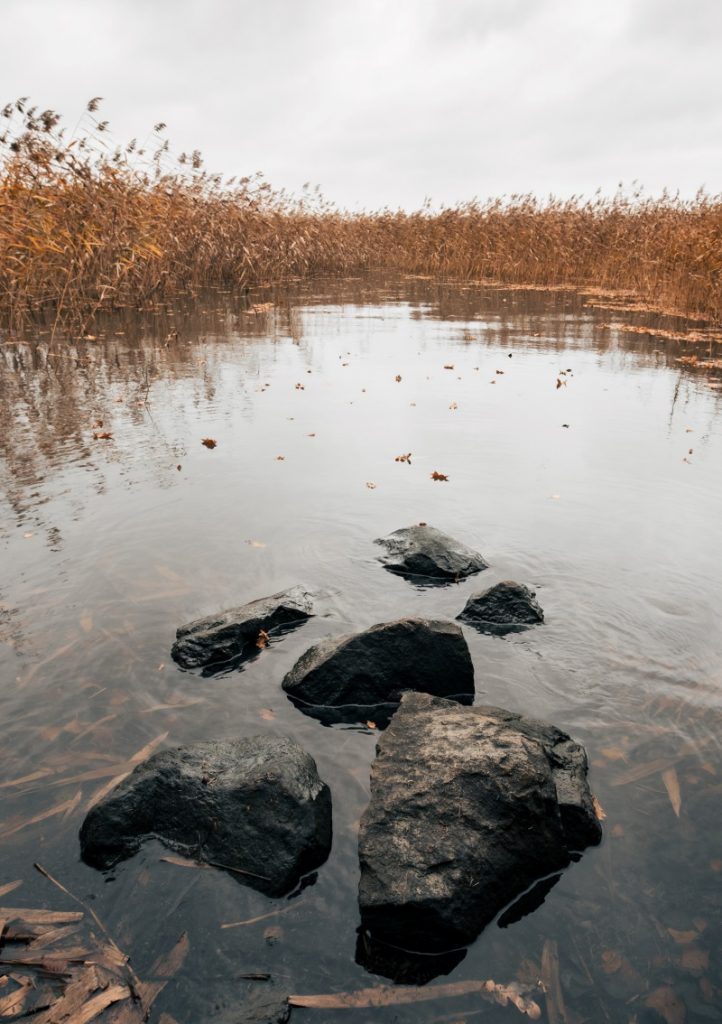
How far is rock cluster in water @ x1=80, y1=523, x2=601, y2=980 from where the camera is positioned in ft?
7.27

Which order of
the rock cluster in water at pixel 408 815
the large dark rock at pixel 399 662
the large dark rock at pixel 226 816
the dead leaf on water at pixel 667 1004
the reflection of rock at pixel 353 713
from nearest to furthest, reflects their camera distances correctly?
the dead leaf on water at pixel 667 1004, the rock cluster in water at pixel 408 815, the large dark rock at pixel 226 816, the reflection of rock at pixel 353 713, the large dark rock at pixel 399 662

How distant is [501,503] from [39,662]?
3513 mm

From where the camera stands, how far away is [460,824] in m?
2.38

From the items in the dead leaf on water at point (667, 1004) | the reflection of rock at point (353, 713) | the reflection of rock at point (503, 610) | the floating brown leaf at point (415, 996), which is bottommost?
the dead leaf on water at point (667, 1004)

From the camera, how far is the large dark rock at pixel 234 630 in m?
3.51

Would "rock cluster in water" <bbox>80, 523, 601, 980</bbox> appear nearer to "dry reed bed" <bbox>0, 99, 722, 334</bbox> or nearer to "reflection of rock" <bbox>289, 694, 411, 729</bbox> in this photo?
"reflection of rock" <bbox>289, 694, 411, 729</bbox>

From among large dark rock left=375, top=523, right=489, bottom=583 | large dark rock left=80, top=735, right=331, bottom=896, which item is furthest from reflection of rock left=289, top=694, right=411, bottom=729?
large dark rock left=375, top=523, right=489, bottom=583

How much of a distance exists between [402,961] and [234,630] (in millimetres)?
1811

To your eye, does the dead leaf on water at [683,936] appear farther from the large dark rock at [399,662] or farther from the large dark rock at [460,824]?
the large dark rock at [399,662]

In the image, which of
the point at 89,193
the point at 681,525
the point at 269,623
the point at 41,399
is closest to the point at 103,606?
the point at 269,623

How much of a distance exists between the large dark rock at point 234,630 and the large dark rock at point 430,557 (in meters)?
0.78

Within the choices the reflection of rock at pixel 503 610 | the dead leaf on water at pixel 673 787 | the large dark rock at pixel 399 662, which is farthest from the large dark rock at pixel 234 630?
the dead leaf on water at pixel 673 787

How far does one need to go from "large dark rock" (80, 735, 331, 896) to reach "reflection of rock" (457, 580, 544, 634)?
1559 millimetres

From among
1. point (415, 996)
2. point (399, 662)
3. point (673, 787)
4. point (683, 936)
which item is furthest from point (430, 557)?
point (415, 996)
